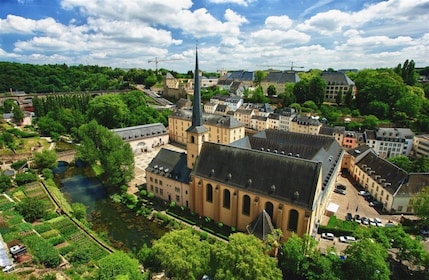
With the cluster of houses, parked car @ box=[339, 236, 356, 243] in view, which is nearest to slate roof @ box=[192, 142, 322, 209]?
the cluster of houses

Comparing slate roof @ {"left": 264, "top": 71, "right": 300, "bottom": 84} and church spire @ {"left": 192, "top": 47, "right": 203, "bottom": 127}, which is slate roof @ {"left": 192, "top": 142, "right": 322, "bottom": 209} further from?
slate roof @ {"left": 264, "top": 71, "right": 300, "bottom": 84}

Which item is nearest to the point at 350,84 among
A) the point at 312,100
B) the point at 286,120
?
the point at 312,100

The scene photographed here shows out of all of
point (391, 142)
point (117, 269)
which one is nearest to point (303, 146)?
point (391, 142)

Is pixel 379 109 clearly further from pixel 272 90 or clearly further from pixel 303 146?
pixel 303 146

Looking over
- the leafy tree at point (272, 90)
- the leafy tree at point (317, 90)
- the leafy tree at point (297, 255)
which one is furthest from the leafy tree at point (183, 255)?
the leafy tree at point (272, 90)

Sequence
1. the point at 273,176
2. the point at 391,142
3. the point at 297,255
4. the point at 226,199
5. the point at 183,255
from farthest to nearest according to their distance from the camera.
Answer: the point at 391,142 → the point at 226,199 → the point at 273,176 → the point at 297,255 → the point at 183,255

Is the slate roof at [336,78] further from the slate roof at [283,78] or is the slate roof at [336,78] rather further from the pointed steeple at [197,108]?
the pointed steeple at [197,108]
